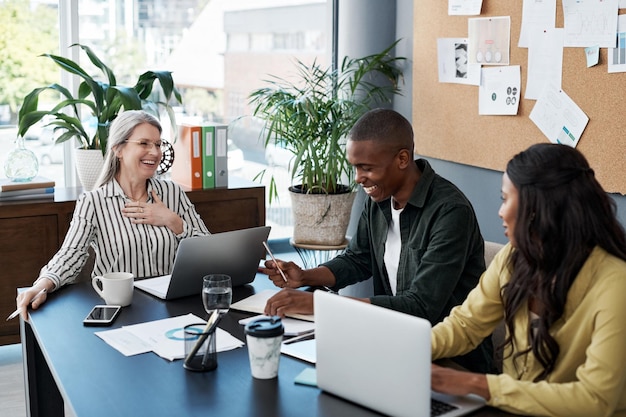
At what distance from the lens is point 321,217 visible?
409 cm

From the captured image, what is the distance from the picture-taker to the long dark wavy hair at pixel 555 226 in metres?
1.65

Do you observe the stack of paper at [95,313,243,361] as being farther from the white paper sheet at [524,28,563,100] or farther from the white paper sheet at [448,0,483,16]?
the white paper sheet at [448,0,483,16]

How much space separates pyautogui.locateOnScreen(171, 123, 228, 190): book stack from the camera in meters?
3.84

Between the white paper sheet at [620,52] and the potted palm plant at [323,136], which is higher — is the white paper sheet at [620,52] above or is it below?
above

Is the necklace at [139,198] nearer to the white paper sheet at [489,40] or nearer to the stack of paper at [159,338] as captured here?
the stack of paper at [159,338]

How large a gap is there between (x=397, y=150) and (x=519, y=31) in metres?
1.37

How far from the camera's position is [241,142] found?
4.82m

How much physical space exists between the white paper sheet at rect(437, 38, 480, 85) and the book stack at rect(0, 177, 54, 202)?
186 cm

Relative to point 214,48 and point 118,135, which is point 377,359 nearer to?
point 118,135

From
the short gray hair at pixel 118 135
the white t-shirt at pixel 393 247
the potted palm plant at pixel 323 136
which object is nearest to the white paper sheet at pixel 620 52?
the white t-shirt at pixel 393 247

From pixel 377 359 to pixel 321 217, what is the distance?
8.36 ft

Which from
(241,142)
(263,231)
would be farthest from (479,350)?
(241,142)

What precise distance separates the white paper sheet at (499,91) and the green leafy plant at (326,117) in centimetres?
62

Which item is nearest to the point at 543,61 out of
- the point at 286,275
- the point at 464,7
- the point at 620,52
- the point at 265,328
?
the point at 620,52
